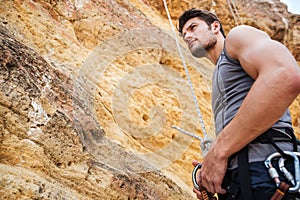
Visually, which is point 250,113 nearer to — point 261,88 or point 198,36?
point 261,88

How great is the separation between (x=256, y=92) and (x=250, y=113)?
90 millimetres

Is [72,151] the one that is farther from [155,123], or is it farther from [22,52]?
[155,123]

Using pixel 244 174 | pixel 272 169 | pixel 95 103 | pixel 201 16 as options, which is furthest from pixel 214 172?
pixel 95 103

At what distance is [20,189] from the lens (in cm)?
203

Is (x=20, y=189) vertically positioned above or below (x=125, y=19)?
above

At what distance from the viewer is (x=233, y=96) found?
1.56m

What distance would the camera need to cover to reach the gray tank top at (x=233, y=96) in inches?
55.6

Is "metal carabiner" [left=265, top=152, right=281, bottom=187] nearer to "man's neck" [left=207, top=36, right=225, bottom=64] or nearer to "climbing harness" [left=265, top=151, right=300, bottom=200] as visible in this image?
"climbing harness" [left=265, top=151, right=300, bottom=200]

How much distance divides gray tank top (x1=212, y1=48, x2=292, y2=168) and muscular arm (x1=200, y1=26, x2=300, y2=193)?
0.19 feet

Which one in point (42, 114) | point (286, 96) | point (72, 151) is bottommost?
point (72, 151)

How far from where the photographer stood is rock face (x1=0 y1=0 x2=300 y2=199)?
239 centimetres

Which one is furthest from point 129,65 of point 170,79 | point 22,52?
point 22,52

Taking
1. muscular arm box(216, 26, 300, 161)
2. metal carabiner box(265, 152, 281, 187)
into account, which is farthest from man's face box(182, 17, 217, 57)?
metal carabiner box(265, 152, 281, 187)

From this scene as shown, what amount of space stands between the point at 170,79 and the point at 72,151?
4052 mm
